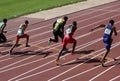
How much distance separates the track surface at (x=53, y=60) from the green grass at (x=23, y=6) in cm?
457

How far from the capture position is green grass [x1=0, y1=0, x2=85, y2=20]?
26.7 m

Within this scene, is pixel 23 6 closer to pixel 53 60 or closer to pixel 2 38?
pixel 2 38

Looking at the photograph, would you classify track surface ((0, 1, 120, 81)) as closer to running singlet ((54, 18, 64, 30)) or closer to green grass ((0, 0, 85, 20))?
running singlet ((54, 18, 64, 30))

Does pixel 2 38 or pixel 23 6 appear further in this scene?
pixel 23 6

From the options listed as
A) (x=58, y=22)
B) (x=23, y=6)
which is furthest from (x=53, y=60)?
(x=23, y=6)

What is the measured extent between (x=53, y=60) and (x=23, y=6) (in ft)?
48.0

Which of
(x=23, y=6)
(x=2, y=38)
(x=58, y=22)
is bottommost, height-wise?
(x=23, y=6)

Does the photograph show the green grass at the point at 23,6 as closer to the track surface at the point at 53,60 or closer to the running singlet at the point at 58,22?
the track surface at the point at 53,60

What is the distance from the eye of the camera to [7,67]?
14.9 metres

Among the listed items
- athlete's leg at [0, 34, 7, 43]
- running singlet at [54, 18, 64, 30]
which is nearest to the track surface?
athlete's leg at [0, 34, 7, 43]

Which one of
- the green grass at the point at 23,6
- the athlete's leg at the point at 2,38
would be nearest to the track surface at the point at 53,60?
the athlete's leg at the point at 2,38

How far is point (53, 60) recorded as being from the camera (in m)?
15.4

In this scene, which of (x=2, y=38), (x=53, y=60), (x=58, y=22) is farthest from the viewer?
(x=2, y=38)

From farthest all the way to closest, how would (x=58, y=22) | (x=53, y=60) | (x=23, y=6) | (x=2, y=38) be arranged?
(x=23, y=6) → (x=2, y=38) → (x=58, y=22) → (x=53, y=60)
